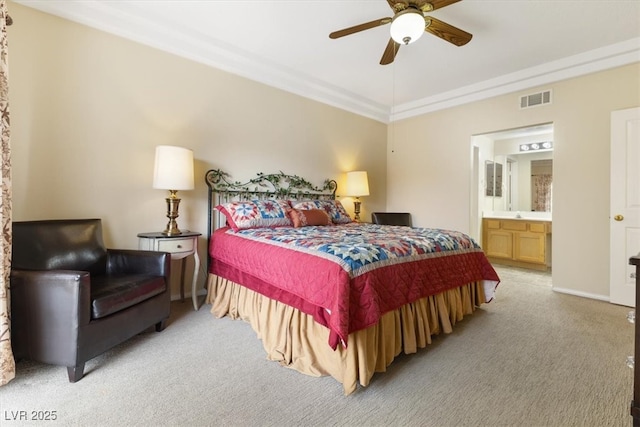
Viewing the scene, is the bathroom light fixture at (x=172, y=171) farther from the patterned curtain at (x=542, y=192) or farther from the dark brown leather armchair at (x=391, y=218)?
the patterned curtain at (x=542, y=192)

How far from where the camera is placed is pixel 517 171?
574 cm

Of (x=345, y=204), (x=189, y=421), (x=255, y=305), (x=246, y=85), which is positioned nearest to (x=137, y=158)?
(x=246, y=85)

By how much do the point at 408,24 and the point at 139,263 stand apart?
2689 millimetres

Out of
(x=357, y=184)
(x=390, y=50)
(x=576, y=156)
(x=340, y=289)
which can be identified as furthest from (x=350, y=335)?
(x=576, y=156)

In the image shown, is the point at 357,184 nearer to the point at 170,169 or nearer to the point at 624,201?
the point at 170,169

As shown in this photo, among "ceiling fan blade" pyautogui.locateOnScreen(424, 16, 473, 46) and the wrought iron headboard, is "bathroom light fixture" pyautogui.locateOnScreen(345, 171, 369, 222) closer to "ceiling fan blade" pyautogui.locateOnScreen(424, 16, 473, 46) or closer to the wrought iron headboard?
the wrought iron headboard

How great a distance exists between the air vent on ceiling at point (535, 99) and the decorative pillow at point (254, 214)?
3.45 meters

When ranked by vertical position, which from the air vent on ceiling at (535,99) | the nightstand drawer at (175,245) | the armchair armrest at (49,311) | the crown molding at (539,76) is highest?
the crown molding at (539,76)

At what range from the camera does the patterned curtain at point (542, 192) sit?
205 inches

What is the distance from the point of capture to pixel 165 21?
9.12ft

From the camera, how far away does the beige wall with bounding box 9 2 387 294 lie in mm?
2299

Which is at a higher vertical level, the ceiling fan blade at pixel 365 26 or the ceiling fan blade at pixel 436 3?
the ceiling fan blade at pixel 436 3

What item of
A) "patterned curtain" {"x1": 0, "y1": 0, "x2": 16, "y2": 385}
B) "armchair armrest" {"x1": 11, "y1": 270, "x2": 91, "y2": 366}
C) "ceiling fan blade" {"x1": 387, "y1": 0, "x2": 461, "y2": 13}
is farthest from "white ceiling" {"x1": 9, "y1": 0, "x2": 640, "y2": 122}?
"armchair armrest" {"x1": 11, "y1": 270, "x2": 91, "y2": 366}

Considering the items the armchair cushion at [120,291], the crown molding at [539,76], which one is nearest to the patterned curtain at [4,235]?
the armchair cushion at [120,291]
